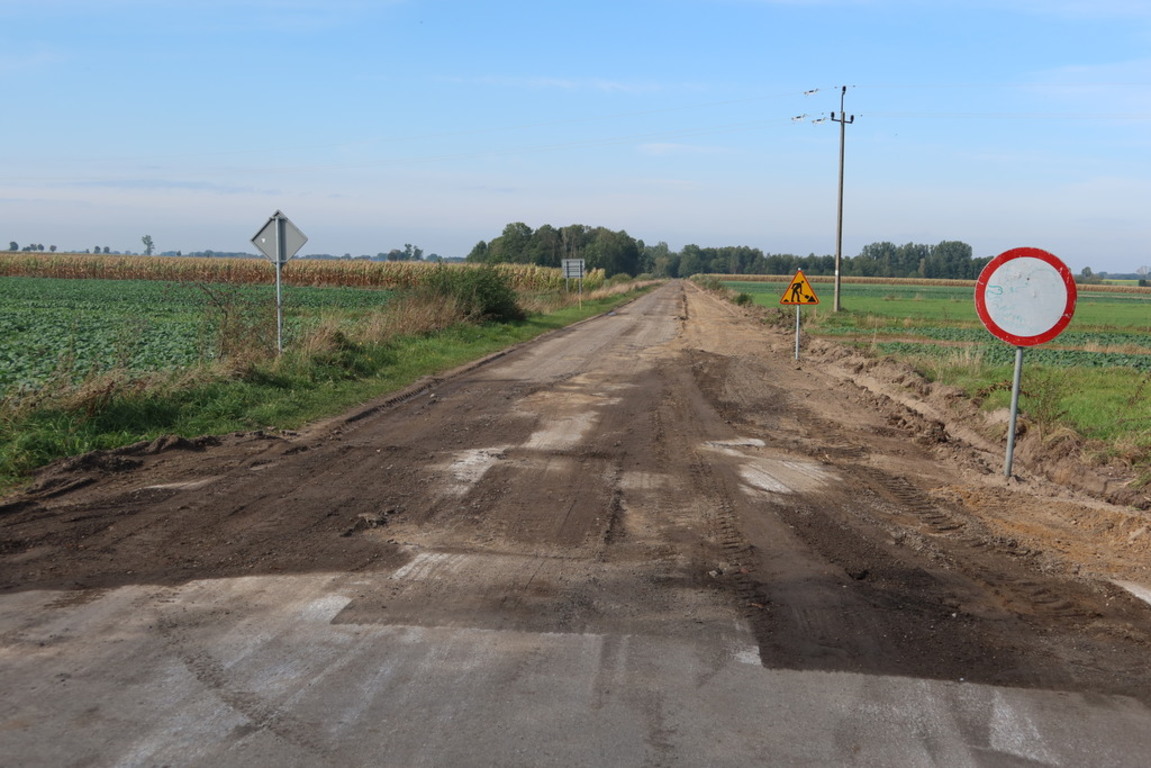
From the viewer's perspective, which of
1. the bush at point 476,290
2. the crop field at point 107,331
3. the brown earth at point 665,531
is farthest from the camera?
the bush at point 476,290

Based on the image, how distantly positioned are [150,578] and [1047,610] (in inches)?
224

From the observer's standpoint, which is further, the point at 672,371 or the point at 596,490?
the point at 672,371

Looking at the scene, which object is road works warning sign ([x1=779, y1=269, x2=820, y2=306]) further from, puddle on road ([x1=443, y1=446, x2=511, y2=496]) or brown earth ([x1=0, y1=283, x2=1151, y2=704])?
puddle on road ([x1=443, y1=446, x2=511, y2=496])

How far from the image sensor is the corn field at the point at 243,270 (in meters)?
67.4

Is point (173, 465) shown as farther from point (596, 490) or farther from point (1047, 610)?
point (1047, 610)

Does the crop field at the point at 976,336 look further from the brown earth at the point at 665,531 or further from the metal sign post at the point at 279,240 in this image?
the metal sign post at the point at 279,240

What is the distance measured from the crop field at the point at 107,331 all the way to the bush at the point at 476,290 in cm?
331

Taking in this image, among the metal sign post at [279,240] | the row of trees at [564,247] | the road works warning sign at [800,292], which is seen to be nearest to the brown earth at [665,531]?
the metal sign post at [279,240]

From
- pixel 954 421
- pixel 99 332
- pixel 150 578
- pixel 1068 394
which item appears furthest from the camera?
pixel 99 332

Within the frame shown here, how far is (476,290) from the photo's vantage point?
104 feet

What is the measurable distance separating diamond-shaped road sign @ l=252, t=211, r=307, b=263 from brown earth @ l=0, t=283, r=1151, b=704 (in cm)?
524

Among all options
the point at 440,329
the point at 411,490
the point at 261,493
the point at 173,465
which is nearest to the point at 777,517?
the point at 411,490

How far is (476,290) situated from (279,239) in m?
14.9

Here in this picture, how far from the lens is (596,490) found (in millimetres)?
8727
